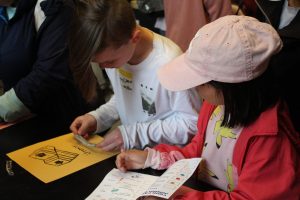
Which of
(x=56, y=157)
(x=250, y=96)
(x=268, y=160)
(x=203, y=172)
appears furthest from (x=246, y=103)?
(x=56, y=157)

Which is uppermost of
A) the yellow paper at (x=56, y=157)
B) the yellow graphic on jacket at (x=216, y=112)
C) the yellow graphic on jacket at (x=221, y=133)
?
the yellow graphic on jacket at (x=216, y=112)

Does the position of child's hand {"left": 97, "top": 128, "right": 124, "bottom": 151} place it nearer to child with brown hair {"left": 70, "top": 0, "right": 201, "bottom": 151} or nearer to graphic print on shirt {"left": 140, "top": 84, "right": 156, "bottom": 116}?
child with brown hair {"left": 70, "top": 0, "right": 201, "bottom": 151}

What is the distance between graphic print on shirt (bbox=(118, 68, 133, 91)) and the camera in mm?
1416

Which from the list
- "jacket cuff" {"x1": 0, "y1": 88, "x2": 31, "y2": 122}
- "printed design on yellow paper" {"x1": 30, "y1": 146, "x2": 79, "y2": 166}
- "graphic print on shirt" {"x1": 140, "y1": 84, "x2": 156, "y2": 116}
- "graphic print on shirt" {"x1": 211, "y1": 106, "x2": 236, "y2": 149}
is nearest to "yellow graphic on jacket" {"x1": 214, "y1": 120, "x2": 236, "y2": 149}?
"graphic print on shirt" {"x1": 211, "y1": 106, "x2": 236, "y2": 149}

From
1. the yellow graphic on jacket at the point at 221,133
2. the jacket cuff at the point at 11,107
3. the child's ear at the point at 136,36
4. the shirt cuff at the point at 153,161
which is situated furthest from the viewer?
the jacket cuff at the point at 11,107

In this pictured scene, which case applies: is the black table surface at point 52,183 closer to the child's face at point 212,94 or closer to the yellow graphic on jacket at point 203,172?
the yellow graphic on jacket at point 203,172

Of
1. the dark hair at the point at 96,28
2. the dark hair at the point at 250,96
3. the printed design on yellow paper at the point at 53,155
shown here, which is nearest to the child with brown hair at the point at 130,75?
the dark hair at the point at 96,28

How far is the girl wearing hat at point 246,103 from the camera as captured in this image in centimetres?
90

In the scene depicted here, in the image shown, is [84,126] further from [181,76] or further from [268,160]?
[268,160]

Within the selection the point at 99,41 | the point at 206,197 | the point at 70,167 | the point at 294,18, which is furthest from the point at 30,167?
the point at 294,18

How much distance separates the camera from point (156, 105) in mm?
1366

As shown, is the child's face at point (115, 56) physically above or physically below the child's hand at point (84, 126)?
above

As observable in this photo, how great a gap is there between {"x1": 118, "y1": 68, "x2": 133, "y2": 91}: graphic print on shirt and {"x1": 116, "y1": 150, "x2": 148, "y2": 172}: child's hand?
30 cm

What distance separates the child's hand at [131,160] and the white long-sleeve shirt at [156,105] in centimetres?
11
